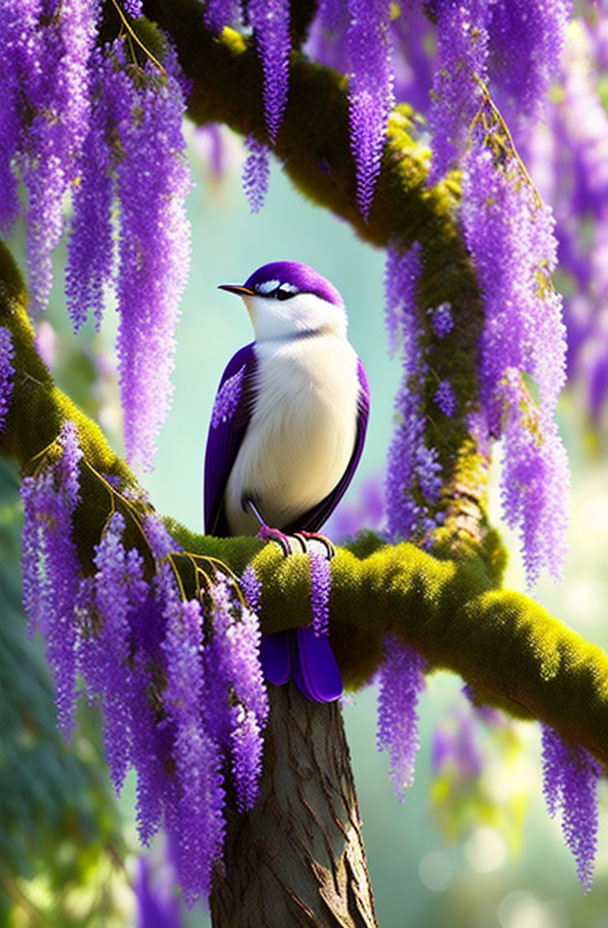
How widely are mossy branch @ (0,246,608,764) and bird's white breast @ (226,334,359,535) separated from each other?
0.57 ft

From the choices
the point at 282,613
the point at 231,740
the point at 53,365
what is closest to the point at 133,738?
the point at 231,740

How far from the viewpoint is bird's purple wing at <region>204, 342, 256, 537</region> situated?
7.21ft

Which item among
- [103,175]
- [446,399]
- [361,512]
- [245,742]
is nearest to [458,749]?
[361,512]

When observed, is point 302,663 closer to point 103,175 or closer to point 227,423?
point 227,423

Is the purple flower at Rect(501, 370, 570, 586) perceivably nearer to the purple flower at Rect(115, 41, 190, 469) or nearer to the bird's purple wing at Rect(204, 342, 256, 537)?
the bird's purple wing at Rect(204, 342, 256, 537)

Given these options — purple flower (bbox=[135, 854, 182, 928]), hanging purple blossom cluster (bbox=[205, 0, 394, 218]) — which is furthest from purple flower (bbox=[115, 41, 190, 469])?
purple flower (bbox=[135, 854, 182, 928])

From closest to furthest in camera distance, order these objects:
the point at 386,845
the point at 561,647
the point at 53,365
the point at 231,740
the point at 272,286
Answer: the point at 231,740, the point at 561,647, the point at 272,286, the point at 53,365, the point at 386,845

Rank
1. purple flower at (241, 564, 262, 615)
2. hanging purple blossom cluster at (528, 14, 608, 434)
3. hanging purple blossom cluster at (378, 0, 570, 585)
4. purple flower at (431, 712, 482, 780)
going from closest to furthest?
purple flower at (241, 564, 262, 615)
hanging purple blossom cluster at (378, 0, 570, 585)
hanging purple blossom cluster at (528, 14, 608, 434)
purple flower at (431, 712, 482, 780)

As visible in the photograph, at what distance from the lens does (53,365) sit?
4168 mm

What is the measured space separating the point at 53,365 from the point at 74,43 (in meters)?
2.29

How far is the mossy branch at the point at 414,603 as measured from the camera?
198 cm

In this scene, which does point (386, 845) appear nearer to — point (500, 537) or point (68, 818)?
point (68, 818)

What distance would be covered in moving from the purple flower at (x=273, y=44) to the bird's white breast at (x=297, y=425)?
39 cm

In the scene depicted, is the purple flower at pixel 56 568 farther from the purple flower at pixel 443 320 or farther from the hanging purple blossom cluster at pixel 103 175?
the purple flower at pixel 443 320
